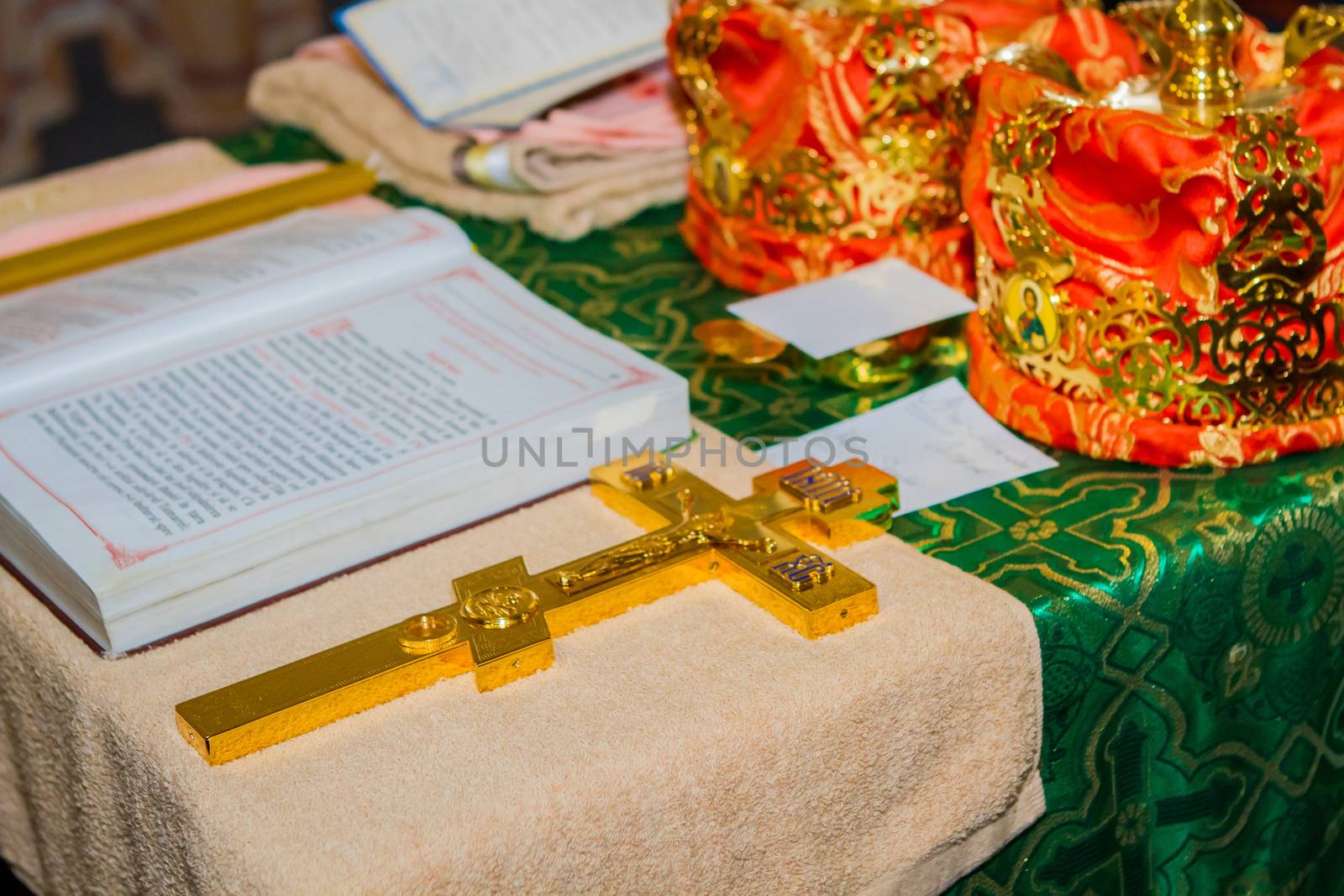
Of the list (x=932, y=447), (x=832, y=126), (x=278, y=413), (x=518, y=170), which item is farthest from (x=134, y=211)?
(x=932, y=447)

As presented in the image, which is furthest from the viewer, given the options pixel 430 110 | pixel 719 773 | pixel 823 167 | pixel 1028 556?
pixel 430 110

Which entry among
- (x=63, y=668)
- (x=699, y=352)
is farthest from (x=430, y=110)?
(x=63, y=668)

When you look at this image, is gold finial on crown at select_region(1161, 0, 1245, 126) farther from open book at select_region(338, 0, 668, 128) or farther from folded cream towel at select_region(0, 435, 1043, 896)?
open book at select_region(338, 0, 668, 128)

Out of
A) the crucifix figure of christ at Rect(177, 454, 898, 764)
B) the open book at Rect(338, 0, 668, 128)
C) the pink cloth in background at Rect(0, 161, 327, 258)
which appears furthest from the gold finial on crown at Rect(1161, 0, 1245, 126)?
the pink cloth in background at Rect(0, 161, 327, 258)

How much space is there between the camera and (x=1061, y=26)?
3.03 ft

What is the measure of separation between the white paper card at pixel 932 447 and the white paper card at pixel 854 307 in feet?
0.15

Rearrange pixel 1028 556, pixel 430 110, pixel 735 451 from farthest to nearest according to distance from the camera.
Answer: pixel 430 110 → pixel 735 451 → pixel 1028 556

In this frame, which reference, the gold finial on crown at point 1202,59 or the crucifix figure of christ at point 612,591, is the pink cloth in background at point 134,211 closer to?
the crucifix figure of christ at point 612,591

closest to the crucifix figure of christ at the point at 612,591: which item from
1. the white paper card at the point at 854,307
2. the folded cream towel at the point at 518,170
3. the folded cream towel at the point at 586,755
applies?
the folded cream towel at the point at 586,755

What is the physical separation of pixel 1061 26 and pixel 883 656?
1.45 ft

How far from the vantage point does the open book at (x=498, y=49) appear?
1274mm

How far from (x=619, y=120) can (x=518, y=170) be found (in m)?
0.12

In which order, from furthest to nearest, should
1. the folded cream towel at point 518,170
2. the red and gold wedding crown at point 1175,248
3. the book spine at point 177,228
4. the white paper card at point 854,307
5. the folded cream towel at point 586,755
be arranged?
the folded cream towel at point 518,170, the book spine at point 177,228, the white paper card at point 854,307, the red and gold wedding crown at point 1175,248, the folded cream towel at point 586,755

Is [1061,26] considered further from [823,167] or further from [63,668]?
[63,668]
